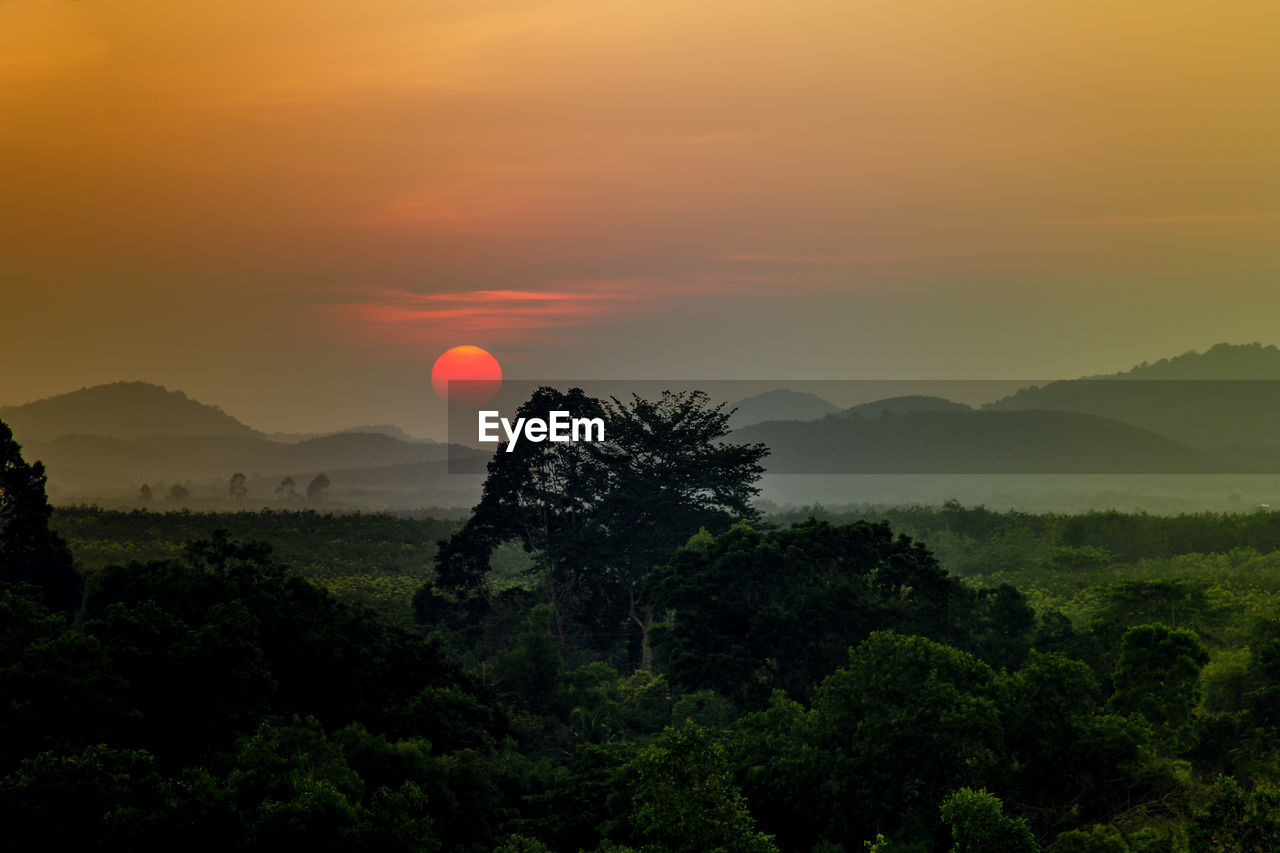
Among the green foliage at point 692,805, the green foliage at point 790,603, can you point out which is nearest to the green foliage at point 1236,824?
the green foliage at point 692,805

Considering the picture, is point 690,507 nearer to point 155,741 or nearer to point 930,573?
point 930,573

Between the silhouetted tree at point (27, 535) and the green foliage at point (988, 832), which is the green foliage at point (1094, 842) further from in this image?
the silhouetted tree at point (27, 535)

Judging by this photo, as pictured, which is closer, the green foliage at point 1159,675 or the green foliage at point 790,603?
the green foliage at point 1159,675

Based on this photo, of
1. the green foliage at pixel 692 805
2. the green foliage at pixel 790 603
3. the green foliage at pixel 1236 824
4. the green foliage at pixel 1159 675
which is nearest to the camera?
the green foliage at pixel 1236 824

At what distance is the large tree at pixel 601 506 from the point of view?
4422 centimetres

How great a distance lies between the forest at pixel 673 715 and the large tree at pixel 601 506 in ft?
10.4

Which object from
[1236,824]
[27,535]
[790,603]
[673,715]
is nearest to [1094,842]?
[1236,824]

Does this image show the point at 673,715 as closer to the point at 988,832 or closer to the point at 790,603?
the point at 790,603

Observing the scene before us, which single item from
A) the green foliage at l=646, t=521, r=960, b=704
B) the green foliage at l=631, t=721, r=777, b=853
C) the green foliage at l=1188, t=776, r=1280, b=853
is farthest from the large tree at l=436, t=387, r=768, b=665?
the green foliage at l=1188, t=776, r=1280, b=853

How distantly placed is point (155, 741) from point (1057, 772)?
55.3ft

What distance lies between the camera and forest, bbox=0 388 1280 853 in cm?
1587

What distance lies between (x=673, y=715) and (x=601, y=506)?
16.0 metres

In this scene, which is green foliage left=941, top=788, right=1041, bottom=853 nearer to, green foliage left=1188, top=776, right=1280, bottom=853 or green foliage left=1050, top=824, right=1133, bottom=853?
green foliage left=1050, top=824, right=1133, bottom=853

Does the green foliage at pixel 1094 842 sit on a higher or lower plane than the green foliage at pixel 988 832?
lower
